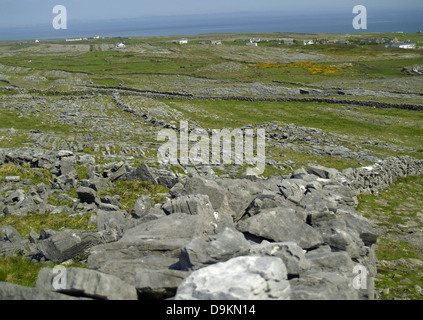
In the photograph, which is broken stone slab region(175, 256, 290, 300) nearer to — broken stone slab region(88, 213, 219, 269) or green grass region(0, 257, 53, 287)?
broken stone slab region(88, 213, 219, 269)

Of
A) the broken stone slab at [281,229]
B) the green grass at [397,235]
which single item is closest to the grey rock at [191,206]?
the broken stone slab at [281,229]

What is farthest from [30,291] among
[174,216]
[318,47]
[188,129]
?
[318,47]

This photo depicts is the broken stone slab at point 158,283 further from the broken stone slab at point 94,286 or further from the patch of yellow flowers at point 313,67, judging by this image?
the patch of yellow flowers at point 313,67

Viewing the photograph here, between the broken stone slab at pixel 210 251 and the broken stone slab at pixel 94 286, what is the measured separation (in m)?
1.44

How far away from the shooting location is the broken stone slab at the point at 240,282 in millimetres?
6930

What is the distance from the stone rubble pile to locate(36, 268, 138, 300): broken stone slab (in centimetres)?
2

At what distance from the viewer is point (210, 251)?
27.9 feet

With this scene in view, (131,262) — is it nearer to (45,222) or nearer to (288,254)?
(288,254)

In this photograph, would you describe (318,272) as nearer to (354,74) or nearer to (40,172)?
(40,172)

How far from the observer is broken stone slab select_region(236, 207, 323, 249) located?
418 inches

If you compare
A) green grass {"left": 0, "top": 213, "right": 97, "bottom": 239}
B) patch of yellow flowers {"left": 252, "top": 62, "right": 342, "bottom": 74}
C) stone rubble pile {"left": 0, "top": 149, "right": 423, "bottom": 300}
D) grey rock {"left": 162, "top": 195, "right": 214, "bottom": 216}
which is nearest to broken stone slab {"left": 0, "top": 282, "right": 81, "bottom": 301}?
stone rubble pile {"left": 0, "top": 149, "right": 423, "bottom": 300}

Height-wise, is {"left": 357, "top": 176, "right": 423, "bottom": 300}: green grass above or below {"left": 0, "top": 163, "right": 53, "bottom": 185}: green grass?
below

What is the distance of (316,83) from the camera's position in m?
80.4
